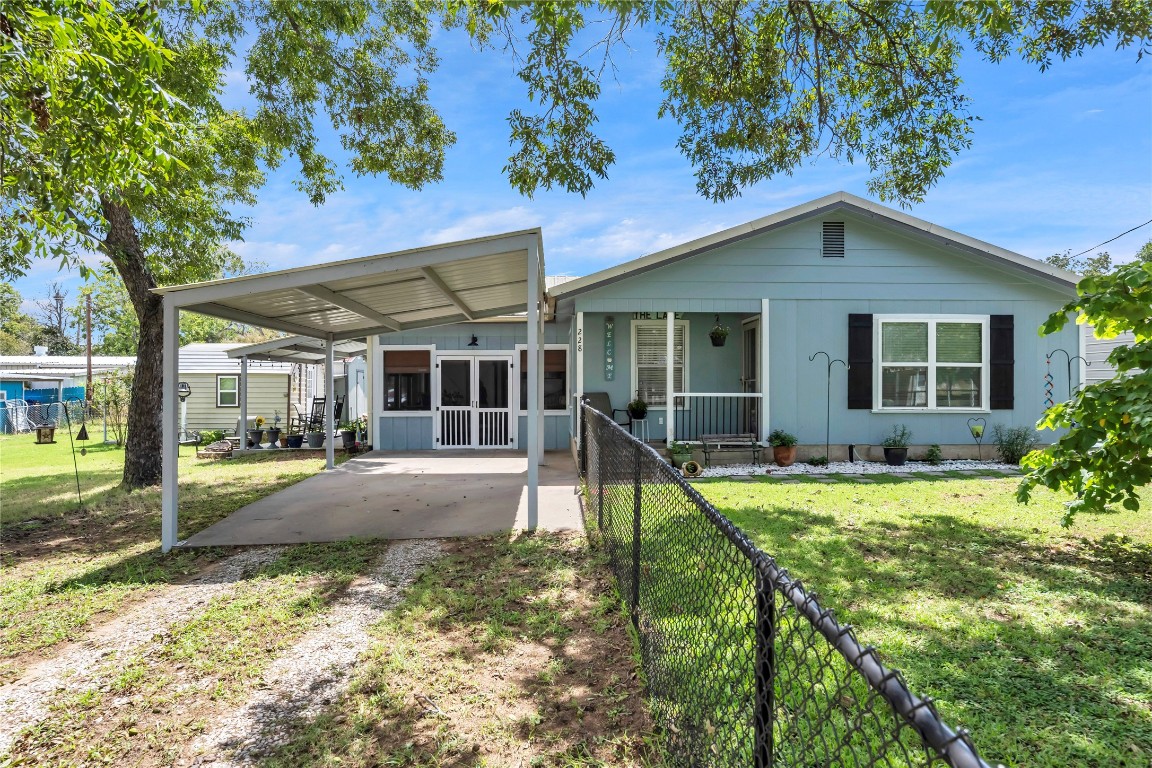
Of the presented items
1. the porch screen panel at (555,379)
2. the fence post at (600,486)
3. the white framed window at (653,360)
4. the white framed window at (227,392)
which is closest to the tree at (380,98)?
the white framed window at (653,360)

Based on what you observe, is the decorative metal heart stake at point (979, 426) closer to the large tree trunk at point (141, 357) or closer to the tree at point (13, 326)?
the large tree trunk at point (141, 357)

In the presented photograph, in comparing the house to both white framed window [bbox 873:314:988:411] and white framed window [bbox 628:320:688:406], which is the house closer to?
white framed window [bbox 873:314:988:411]

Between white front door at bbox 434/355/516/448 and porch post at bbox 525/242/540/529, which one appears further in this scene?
white front door at bbox 434/355/516/448

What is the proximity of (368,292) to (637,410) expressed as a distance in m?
4.89

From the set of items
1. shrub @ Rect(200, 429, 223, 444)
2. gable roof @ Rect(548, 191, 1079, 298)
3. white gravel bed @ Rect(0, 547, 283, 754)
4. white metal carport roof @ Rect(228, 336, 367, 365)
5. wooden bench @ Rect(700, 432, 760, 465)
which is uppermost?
gable roof @ Rect(548, 191, 1079, 298)

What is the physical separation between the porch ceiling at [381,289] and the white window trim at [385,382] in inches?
103

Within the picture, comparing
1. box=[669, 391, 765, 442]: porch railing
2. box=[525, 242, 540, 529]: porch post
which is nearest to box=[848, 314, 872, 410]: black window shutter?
box=[669, 391, 765, 442]: porch railing

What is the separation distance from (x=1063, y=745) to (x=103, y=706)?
4456 millimetres

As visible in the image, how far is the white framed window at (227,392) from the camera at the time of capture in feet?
62.7

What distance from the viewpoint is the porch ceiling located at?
5.53 meters

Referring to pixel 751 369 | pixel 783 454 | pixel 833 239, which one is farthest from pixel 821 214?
pixel 783 454

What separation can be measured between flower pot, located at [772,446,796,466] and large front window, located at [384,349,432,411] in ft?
23.9

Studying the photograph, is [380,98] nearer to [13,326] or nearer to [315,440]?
[315,440]

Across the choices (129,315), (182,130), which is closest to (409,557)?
(182,130)
